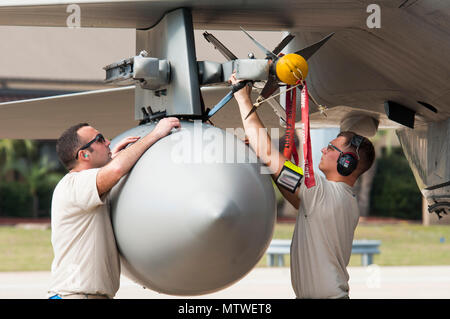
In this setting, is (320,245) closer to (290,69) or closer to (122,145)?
(290,69)

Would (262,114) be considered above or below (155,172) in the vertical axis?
above

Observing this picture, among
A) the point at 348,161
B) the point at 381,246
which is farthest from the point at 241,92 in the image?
the point at 381,246

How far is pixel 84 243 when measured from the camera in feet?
11.6

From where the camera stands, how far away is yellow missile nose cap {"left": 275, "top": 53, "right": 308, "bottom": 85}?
11.8ft

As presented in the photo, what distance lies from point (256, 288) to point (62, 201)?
28.8 feet

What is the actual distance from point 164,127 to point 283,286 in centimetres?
924

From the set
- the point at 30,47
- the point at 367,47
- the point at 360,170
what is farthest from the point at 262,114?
the point at 30,47

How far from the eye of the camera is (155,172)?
3275mm

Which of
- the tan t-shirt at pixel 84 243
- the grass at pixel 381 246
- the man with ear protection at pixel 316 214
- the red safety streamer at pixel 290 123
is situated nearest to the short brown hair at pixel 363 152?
the man with ear protection at pixel 316 214

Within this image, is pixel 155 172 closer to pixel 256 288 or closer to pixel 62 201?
pixel 62 201

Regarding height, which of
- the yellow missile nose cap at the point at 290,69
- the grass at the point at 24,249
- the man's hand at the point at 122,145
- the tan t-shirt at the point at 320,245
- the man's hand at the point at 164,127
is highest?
the yellow missile nose cap at the point at 290,69

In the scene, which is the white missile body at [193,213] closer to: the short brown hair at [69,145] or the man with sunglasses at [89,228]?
the man with sunglasses at [89,228]

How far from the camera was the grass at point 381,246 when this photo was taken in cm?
1853

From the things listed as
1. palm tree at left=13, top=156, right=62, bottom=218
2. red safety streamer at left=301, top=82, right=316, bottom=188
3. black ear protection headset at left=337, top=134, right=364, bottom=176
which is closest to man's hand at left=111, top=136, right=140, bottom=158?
red safety streamer at left=301, top=82, right=316, bottom=188
